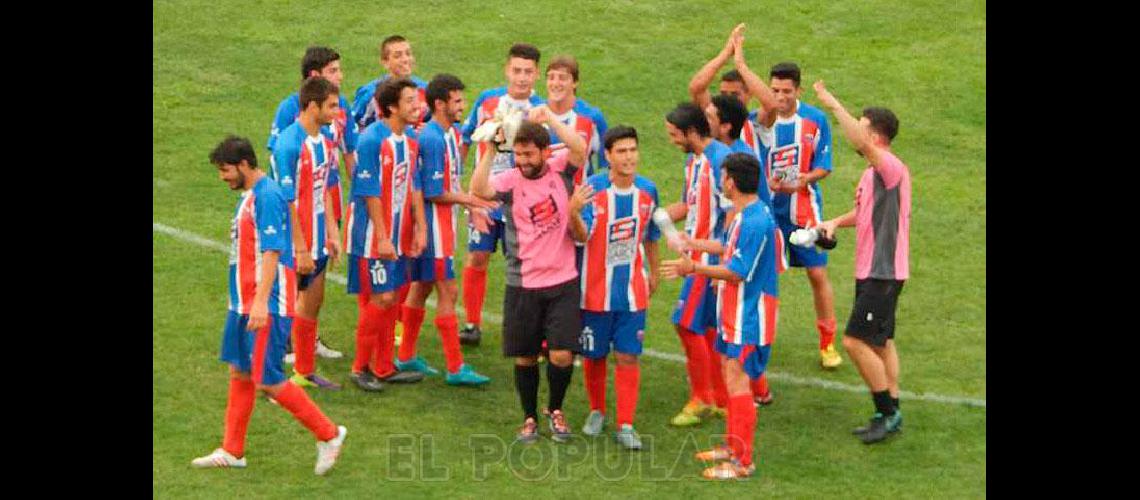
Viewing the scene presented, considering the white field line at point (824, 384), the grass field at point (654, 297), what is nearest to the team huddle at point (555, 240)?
the grass field at point (654, 297)

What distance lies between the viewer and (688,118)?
38.4 feet

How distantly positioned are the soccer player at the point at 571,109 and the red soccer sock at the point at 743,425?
7.03 feet

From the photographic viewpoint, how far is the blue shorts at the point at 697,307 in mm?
11867

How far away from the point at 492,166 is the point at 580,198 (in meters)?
1.86

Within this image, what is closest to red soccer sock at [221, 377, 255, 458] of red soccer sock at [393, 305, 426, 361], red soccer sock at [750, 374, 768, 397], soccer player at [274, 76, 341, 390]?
soccer player at [274, 76, 341, 390]

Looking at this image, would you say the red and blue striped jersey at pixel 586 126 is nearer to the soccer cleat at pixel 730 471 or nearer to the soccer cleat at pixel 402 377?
the soccer cleat at pixel 402 377

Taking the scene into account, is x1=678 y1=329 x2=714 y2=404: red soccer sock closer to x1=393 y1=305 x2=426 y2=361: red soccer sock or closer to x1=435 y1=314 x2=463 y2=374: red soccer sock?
x1=435 y1=314 x2=463 y2=374: red soccer sock

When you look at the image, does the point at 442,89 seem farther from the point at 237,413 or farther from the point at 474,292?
the point at 237,413

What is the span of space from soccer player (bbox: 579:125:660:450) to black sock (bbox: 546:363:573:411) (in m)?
0.18

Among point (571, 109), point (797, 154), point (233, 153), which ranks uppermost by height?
point (571, 109)

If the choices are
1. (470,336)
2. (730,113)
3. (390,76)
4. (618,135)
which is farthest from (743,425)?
(390,76)

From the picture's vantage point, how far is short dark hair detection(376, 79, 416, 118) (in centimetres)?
1226

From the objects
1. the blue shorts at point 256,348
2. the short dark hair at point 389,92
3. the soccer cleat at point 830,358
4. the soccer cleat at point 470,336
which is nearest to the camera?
the blue shorts at point 256,348

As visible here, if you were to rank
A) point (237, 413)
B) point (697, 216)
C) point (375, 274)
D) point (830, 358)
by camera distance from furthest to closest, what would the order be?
1. point (830, 358)
2. point (375, 274)
3. point (697, 216)
4. point (237, 413)
